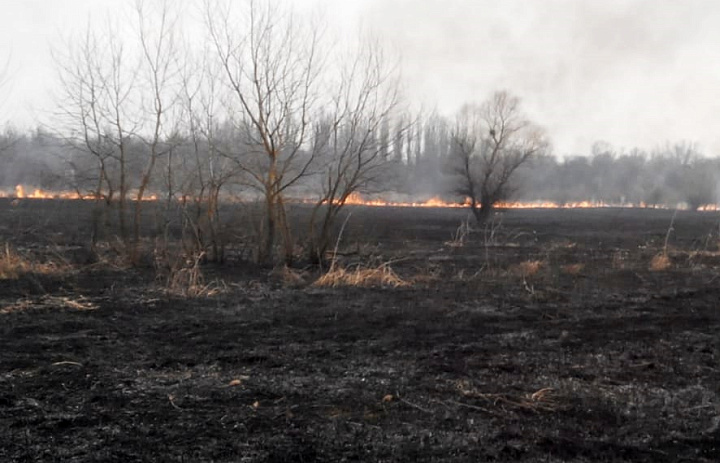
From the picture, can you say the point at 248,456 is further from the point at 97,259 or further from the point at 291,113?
the point at 97,259

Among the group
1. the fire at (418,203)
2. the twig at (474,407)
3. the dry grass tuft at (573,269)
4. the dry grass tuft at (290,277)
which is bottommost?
→ the dry grass tuft at (290,277)

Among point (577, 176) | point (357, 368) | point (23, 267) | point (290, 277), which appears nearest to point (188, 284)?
point (290, 277)

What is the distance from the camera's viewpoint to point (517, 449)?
3979mm

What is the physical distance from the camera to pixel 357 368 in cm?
606

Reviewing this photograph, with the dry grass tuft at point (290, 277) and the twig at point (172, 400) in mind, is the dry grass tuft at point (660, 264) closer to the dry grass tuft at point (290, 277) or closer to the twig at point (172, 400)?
the dry grass tuft at point (290, 277)

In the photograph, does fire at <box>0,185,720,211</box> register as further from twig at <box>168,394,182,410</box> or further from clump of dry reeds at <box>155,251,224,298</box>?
twig at <box>168,394,182,410</box>

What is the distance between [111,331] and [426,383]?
4218mm

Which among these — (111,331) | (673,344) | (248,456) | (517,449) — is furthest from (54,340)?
(673,344)

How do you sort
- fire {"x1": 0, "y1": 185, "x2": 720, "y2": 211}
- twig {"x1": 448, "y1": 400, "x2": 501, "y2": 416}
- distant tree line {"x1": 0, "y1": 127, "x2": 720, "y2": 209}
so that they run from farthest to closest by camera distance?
1. distant tree line {"x1": 0, "y1": 127, "x2": 720, "y2": 209}
2. fire {"x1": 0, "y1": 185, "x2": 720, "y2": 211}
3. twig {"x1": 448, "y1": 400, "x2": 501, "y2": 416}

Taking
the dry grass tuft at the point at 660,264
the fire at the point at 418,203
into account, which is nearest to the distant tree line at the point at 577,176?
the fire at the point at 418,203

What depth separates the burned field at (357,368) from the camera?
13.4 feet

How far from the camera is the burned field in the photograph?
13.4ft

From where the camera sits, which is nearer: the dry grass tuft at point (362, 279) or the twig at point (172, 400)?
the twig at point (172, 400)

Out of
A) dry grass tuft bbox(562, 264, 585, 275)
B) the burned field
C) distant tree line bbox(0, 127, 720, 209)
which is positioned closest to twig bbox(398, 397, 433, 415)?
the burned field
